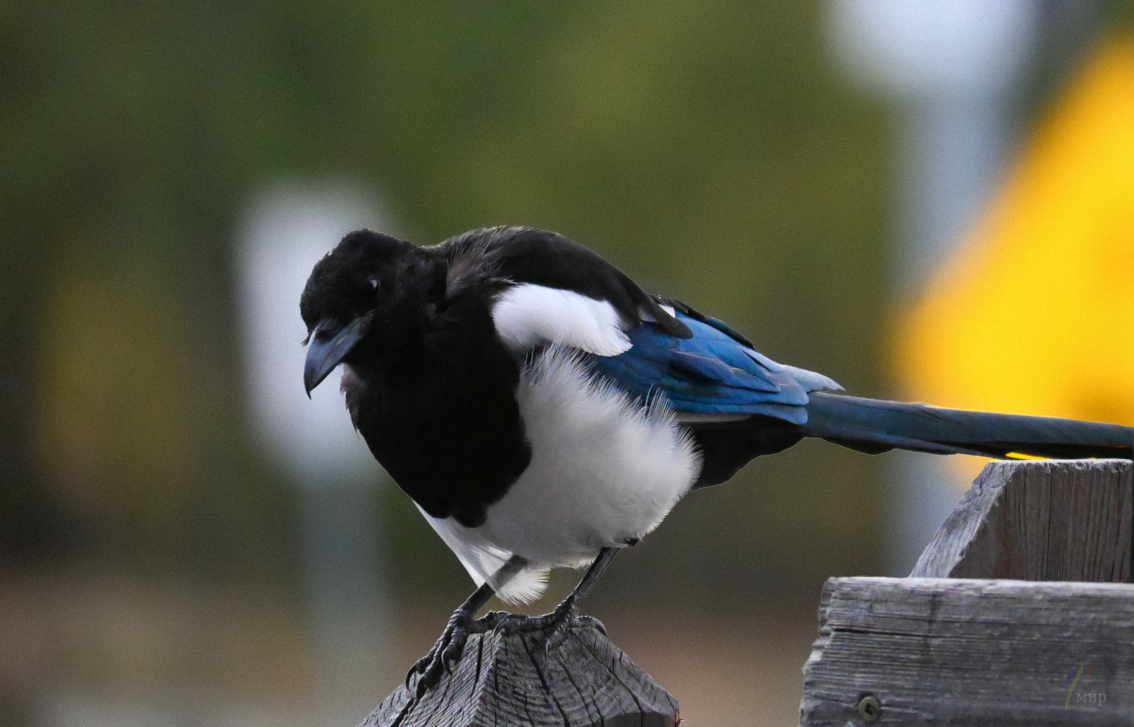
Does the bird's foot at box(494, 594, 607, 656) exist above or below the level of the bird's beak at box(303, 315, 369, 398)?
below

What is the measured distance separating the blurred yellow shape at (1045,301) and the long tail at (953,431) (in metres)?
0.96

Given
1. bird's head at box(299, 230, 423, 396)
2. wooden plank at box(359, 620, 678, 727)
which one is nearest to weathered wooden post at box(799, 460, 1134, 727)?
wooden plank at box(359, 620, 678, 727)

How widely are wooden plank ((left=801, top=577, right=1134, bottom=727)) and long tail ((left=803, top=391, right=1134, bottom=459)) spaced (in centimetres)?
47

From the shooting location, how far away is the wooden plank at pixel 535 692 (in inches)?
22.3

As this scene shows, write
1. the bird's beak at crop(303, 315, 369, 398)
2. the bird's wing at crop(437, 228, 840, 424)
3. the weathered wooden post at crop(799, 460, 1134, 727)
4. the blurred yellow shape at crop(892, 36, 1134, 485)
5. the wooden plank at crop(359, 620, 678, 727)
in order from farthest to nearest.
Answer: the blurred yellow shape at crop(892, 36, 1134, 485) → the bird's wing at crop(437, 228, 840, 424) → the bird's beak at crop(303, 315, 369, 398) → the wooden plank at crop(359, 620, 678, 727) → the weathered wooden post at crop(799, 460, 1134, 727)

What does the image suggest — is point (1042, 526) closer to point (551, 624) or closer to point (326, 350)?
point (551, 624)

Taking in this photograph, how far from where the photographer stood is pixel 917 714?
0.44 m

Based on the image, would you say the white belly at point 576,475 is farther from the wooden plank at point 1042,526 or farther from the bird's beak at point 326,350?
the wooden plank at point 1042,526

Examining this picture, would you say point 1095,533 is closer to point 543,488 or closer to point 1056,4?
point 543,488

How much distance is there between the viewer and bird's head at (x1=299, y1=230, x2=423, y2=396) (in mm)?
881

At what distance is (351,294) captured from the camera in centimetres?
90

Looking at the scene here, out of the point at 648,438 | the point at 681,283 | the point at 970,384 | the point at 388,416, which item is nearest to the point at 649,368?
the point at 648,438

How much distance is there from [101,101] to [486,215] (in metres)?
0.96

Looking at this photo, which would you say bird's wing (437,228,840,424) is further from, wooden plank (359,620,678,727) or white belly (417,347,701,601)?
wooden plank (359,620,678,727)
